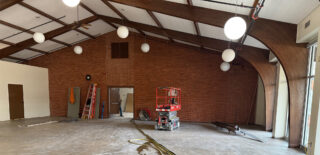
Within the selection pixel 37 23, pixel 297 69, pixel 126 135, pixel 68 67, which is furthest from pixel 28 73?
pixel 297 69

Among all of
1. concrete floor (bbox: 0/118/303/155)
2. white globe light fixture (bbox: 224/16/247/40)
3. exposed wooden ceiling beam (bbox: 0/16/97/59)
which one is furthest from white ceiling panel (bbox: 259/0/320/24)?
exposed wooden ceiling beam (bbox: 0/16/97/59)

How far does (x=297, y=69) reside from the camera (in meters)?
4.06

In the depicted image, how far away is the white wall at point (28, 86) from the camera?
803 cm

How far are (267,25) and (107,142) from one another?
17.0 ft

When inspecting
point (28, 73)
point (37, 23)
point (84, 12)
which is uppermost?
point (84, 12)

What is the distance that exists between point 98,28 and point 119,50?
1534 millimetres

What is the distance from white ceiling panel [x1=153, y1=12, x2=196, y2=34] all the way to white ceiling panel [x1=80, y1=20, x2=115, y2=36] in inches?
145

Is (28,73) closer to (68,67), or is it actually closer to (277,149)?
(68,67)

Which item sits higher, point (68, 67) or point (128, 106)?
point (68, 67)

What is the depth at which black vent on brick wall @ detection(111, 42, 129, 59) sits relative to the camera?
9.34 metres

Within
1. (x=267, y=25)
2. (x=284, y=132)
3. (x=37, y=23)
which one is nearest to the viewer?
(x=267, y=25)

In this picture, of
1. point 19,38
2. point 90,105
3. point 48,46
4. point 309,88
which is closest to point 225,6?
point 309,88

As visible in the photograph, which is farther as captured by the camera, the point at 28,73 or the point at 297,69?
the point at 28,73

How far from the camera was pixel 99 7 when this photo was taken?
6730mm
